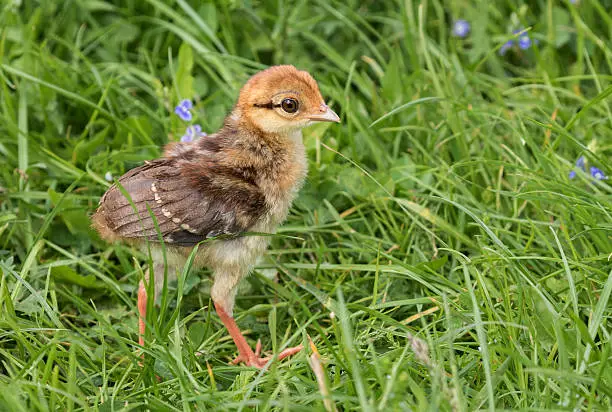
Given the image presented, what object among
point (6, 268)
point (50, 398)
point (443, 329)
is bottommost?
point (443, 329)

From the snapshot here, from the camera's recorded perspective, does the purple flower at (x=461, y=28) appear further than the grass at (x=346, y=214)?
Yes

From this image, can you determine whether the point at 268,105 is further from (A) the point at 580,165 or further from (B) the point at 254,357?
(A) the point at 580,165

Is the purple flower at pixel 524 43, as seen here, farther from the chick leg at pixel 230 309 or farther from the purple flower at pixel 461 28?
the chick leg at pixel 230 309

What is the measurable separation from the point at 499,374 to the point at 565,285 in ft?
2.63

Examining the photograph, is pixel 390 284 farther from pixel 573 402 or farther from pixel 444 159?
pixel 573 402

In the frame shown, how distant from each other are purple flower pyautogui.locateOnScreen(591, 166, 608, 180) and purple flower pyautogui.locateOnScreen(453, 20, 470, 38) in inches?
60.4

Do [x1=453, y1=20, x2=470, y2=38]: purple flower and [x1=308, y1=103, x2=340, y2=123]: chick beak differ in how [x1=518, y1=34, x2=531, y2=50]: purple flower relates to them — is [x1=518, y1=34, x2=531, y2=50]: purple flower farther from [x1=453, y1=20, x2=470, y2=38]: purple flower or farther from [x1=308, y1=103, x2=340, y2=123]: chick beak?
[x1=308, y1=103, x2=340, y2=123]: chick beak

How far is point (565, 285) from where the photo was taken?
332cm

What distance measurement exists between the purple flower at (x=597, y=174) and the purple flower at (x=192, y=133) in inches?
72.2

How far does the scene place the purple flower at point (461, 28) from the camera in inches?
199

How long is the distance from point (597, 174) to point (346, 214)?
1.16 meters

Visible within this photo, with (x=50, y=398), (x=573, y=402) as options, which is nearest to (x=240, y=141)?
(x=50, y=398)

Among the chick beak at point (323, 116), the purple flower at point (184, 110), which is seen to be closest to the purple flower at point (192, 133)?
the purple flower at point (184, 110)

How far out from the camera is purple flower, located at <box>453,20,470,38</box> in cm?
505
